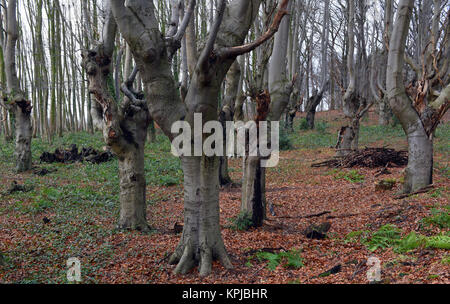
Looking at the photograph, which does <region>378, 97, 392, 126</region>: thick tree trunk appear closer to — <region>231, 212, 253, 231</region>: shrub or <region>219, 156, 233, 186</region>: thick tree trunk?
<region>219, 156, 233, 186</region>: thick tree trunk

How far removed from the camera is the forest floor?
435 cm

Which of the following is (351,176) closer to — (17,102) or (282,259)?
(282,259)

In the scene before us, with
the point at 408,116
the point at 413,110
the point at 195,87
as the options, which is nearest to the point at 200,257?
the point at 195,87

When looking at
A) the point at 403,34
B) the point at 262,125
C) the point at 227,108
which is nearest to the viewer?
the point at 262,125

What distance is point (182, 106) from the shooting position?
447 cm

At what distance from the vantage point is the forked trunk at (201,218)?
4.52 meters

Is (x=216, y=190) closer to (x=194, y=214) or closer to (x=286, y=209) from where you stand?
(x=194, y=214)

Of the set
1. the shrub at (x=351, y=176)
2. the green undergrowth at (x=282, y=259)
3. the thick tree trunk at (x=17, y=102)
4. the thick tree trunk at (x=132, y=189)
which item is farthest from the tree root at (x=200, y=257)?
the thick tree trunk at (x=17, y=102)

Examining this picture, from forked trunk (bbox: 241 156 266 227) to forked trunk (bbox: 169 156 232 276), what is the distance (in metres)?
1.88

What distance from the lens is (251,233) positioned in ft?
20.3

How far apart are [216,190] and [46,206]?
5.29 meters

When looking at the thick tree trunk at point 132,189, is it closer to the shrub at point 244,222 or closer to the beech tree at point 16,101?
the shrub at point 244,222
